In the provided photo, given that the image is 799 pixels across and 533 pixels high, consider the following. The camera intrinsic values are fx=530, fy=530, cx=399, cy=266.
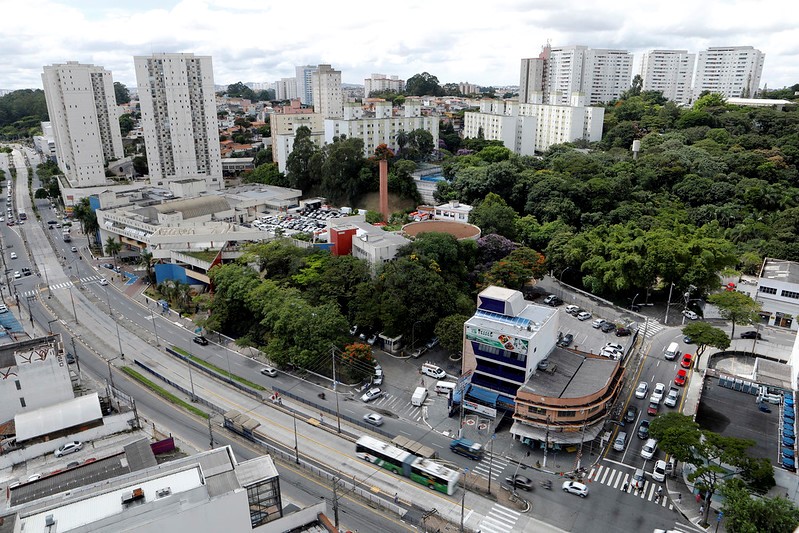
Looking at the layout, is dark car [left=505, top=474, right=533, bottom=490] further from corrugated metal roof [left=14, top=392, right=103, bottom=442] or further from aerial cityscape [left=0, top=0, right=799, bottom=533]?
corrugated metal roof [left=14, top=392, right=103, bottom=442]

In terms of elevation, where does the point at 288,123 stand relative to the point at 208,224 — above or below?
above

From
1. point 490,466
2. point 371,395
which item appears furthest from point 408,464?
point 371,395

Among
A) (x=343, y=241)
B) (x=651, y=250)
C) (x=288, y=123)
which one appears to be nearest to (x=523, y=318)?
(x=651, y=250)

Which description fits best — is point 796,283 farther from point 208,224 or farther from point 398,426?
point 208,224

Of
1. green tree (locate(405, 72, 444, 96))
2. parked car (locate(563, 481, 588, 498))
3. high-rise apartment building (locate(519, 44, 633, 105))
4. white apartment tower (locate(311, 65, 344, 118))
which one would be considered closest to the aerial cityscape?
parked car (locate(563, 481, 588, 498))

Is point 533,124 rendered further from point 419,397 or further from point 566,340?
point 419,397

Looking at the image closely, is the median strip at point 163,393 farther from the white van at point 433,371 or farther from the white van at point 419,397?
the white van at point 433,371
